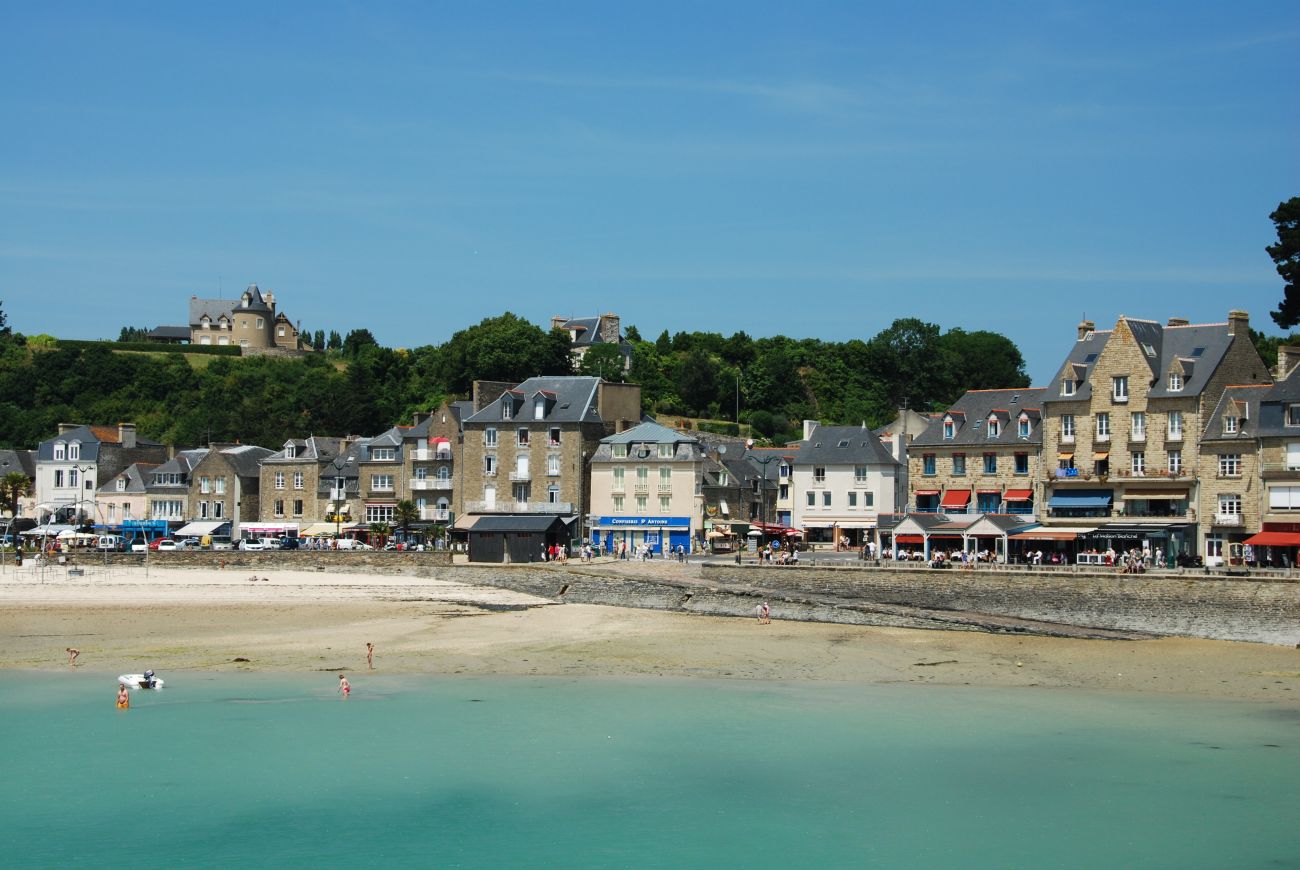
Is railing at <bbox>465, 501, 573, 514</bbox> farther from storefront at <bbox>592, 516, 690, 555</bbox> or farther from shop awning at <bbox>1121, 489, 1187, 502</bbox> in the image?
shop awning at <bbox>1121, 489, 1187, 502</bbox>

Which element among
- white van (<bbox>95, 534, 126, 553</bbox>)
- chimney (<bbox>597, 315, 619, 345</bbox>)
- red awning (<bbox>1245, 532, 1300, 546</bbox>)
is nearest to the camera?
red awning (<bbox>1245, 532, 1300, 546</bbox>)

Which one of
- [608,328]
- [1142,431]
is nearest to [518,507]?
[1142,431]

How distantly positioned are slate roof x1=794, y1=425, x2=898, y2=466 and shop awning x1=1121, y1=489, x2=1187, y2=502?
482 inches

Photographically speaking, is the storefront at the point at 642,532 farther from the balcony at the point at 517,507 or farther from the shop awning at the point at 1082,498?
the shop awning at the point at 1082,498

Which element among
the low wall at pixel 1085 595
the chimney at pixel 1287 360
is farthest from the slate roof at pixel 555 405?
the chimney at pixel 1287 360

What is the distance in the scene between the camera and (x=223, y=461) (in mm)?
72000

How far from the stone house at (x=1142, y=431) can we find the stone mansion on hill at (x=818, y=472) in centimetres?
7

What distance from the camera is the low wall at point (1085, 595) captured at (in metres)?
37.6

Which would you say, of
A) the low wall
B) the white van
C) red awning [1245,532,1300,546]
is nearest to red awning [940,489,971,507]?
the low wall

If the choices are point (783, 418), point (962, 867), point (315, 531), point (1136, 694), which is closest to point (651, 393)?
point (783, 418)

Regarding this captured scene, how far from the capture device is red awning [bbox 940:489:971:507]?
5375cm

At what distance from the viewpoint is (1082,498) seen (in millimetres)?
49812

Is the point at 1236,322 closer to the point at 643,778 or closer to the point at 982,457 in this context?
the point at 982,457

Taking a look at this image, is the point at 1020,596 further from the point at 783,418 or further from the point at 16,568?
the point at 783,418
